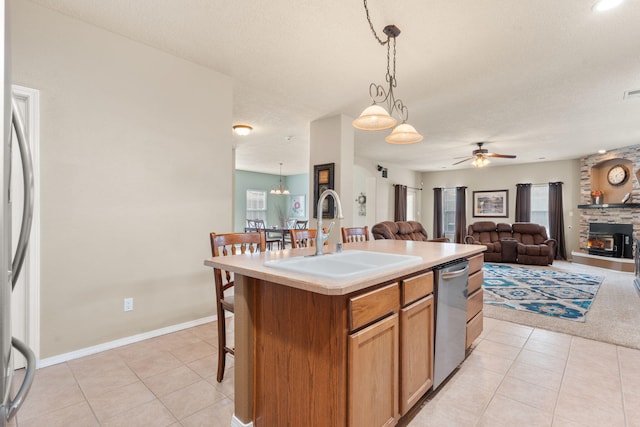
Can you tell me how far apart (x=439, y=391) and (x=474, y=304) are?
0.77m

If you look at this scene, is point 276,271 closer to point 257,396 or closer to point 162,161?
point 257,396

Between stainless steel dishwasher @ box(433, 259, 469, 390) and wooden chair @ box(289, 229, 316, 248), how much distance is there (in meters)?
1.11

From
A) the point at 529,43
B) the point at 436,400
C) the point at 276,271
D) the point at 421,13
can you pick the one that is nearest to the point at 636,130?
the point at 529,43

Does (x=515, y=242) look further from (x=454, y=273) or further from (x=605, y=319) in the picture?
(x=454, y=273)

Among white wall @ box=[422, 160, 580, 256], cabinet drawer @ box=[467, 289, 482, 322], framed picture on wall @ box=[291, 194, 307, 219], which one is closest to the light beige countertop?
cabinet drawer @ box=[467, 289, 482, 322]

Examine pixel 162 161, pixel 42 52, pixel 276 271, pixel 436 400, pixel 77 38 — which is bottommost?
pixel 436 400

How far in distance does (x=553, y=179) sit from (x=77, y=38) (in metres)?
10.1

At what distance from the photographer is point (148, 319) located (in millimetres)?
2850

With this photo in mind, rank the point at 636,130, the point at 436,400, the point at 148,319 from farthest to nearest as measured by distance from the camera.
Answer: the point at 636,130 → the point at 148,319 → the point at 436,400

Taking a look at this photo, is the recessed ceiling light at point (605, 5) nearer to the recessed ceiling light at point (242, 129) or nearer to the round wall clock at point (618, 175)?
the recessed ceiling light at point (242, 129)

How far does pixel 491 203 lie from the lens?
9398 millimetres

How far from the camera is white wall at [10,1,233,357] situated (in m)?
2.36

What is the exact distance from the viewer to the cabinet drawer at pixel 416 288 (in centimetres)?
161

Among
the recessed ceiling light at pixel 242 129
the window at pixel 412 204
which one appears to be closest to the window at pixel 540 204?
the window at pixel 412 204
